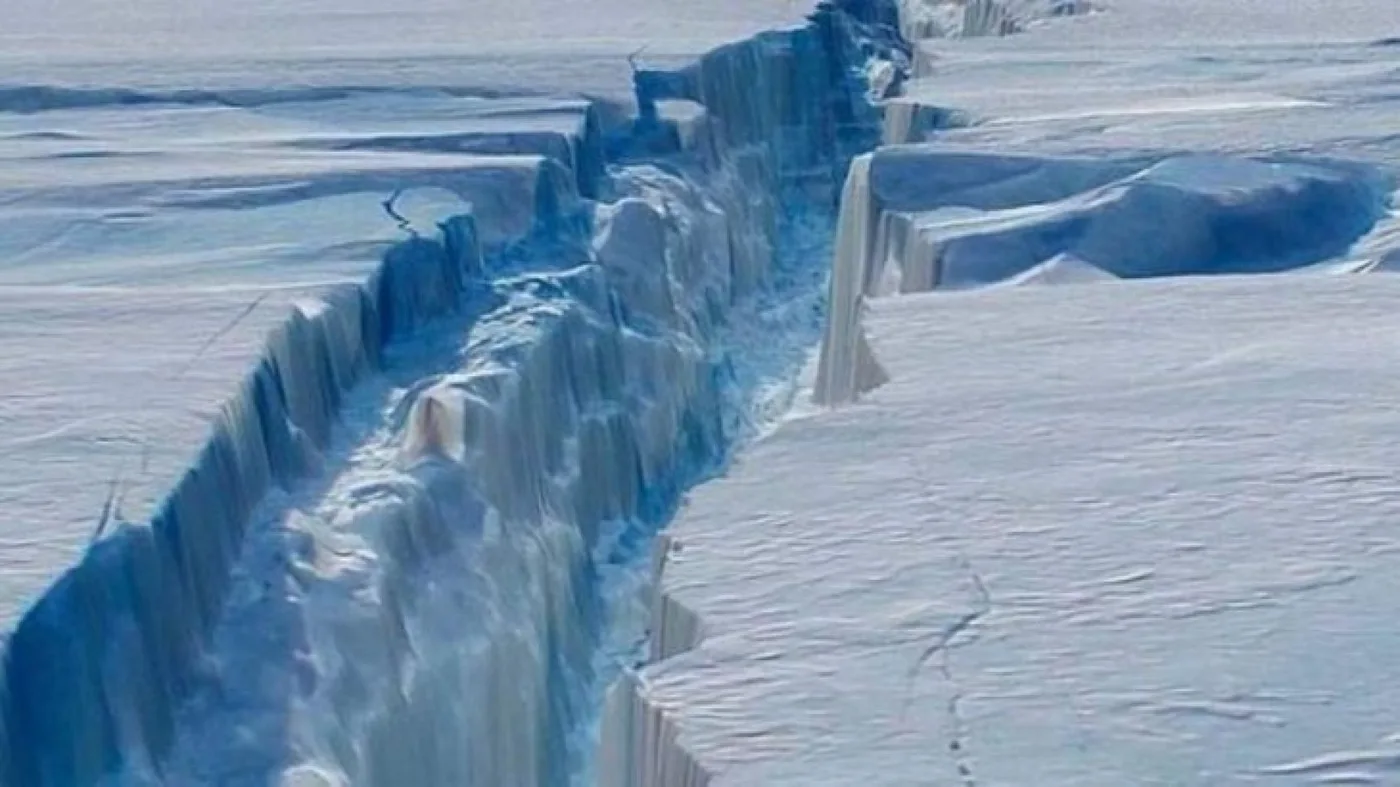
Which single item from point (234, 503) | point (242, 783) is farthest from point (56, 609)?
point (234, 503)

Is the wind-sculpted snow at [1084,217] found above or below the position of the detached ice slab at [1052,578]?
below

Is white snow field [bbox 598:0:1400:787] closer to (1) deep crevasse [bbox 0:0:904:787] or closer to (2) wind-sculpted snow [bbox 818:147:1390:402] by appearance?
(2) wind-sculpted snow [bbox 818:147:1390:402]

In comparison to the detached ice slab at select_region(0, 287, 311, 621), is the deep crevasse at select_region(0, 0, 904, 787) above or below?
below

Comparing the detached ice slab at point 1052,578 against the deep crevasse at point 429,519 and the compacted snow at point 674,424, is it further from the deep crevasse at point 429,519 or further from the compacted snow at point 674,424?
the deep crevasse at point 429,519

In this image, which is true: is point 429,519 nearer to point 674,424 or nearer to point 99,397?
point 99,397

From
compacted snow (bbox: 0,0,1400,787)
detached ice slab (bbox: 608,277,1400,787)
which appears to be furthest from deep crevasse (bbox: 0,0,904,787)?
detached ice slab (bbox: 608,277,1400,787)

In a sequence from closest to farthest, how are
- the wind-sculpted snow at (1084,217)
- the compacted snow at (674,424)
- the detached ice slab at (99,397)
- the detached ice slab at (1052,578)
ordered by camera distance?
the detached ice slab at (1052,578)
the compacted snow at (674,424)
the detached ice slab at (99,397)
the wind-sculpted snow at (1084,217)

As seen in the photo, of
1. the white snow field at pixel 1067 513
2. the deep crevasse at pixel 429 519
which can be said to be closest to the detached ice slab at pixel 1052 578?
the white snow field at pixel 1067 513
